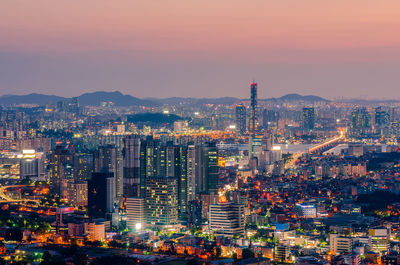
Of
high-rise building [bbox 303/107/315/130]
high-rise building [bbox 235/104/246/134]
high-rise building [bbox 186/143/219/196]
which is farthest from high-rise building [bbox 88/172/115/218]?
high-rise building [bbox 303/107/315/130]

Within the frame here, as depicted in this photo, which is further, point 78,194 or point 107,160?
point 107,160

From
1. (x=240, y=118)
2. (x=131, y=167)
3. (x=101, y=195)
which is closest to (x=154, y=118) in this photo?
(x=240, y=118)

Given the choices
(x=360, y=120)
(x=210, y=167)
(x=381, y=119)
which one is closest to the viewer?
(x=210, y=167)

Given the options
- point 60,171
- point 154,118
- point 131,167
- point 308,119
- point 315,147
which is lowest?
point 315,147

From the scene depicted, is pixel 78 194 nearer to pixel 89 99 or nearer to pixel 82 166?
pixel 82 166

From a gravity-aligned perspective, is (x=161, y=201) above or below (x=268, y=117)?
below

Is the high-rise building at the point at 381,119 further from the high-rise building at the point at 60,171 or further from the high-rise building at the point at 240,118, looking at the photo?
the high-rise building at the point at 60,171

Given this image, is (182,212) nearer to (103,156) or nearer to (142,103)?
(103,156)
